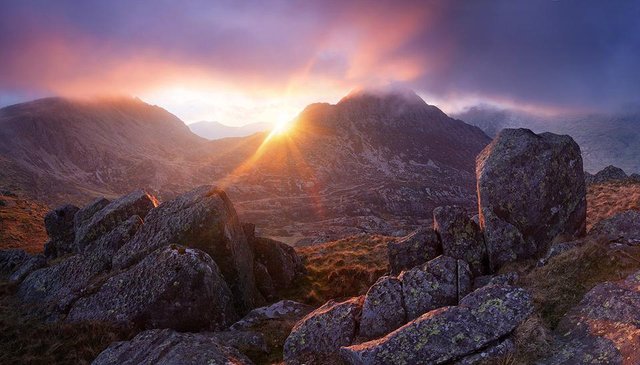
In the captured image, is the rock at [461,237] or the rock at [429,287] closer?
the rock at [429,287]

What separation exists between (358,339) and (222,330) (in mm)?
8092

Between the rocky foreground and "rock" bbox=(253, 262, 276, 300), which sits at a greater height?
the rocky foreground

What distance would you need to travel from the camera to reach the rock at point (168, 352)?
39.4 ft

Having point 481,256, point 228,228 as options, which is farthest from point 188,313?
point 481,256

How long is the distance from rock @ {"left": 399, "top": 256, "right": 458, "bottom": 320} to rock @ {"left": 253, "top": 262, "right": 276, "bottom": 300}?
1297cm

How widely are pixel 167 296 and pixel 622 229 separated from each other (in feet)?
69.6

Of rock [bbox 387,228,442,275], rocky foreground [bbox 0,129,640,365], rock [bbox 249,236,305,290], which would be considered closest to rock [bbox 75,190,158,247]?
rocky foreground [bbox 0,129,640,365]

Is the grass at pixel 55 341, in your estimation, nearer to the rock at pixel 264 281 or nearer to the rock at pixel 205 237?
the rock at pixel 205 237

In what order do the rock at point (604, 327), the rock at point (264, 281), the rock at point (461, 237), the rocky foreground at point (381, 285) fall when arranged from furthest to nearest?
1. the rock at point (264, 281)
2. the rock at point (461, 237)
3. the rocky foreground at point (381, 285)
4. the rock at point (604, 327)

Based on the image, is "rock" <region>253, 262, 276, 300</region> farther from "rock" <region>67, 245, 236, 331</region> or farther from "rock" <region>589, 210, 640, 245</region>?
"rock" <region>589, 210, 640, 245</region>

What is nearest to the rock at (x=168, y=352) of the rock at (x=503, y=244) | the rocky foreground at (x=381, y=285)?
the rocky foreground at (x=381, y=285)

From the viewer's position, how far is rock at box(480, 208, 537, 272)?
1930 cm

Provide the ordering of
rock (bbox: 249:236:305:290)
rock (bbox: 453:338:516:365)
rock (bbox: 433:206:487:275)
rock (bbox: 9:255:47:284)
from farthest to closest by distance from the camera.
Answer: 1. rock (bbox: 9:255:47:284)
2. rock (bbox: 249:236:305:290)
3. rock (bbox: 433:206:487:275)
4. rock (bbox: 453:338:516:365)

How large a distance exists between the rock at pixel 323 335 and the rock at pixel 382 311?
0.51m
